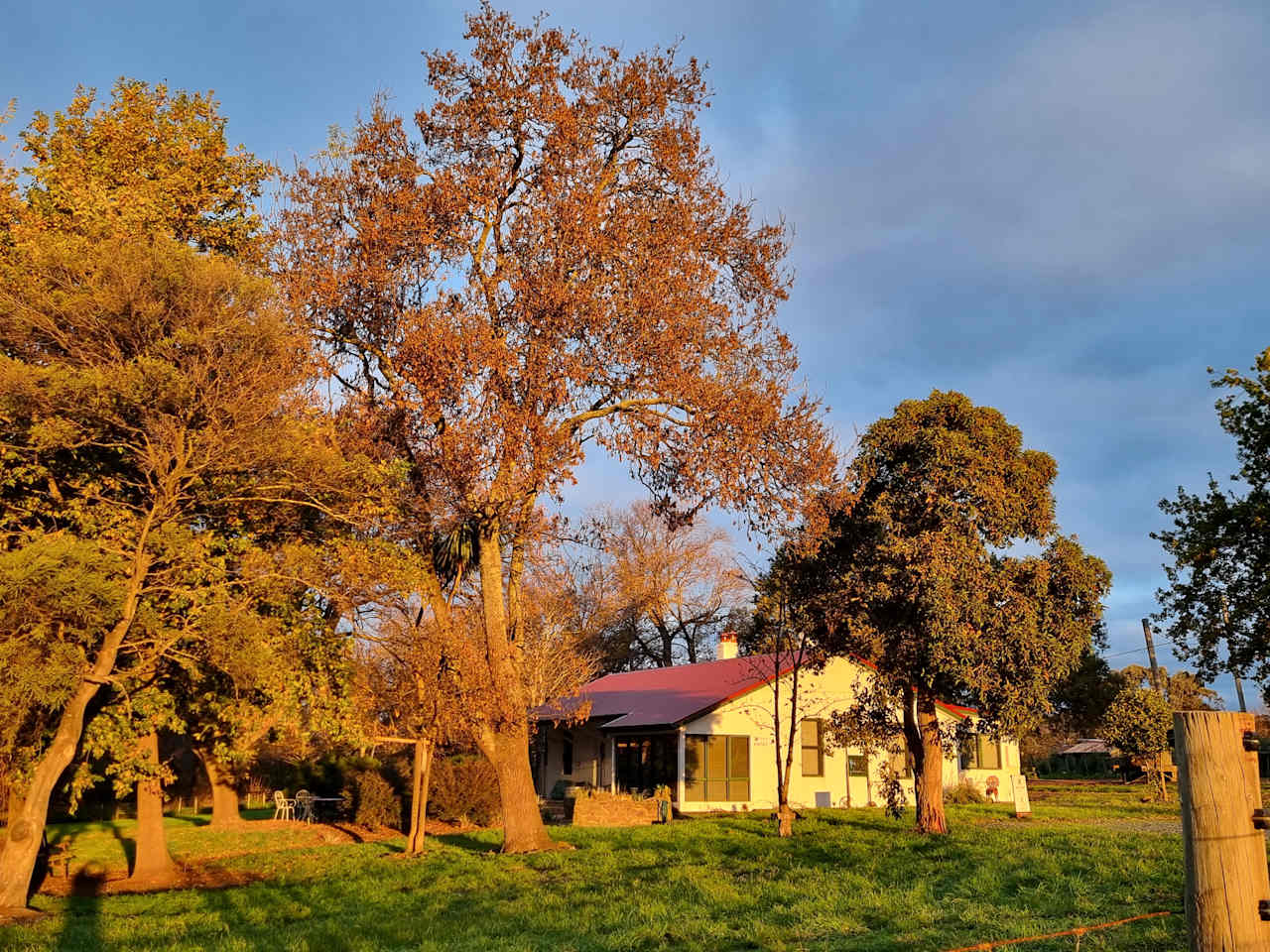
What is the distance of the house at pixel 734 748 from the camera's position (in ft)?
103

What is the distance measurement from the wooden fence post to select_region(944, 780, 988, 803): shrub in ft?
110

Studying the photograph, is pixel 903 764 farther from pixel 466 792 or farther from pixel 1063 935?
pixel 1063 935

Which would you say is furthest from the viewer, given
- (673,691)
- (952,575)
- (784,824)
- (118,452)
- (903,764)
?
(673,691)

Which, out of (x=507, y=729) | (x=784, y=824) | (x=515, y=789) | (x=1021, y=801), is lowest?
(x=784, y=824)

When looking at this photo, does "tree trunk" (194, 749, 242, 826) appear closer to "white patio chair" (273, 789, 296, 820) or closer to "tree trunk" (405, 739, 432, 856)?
"white patio chair" (273, 789, 296, 820)

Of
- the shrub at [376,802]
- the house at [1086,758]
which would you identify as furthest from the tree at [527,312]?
the house at [1086,758]

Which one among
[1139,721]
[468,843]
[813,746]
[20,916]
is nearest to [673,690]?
[813,746]

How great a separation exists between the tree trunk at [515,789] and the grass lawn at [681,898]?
70 cm

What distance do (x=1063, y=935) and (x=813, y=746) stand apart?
25.2 meters

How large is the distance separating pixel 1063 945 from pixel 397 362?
538 inches

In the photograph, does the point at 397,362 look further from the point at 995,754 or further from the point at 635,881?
the point at 995,754

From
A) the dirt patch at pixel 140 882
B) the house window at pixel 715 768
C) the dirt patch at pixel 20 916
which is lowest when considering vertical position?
the dirt patch at pixel 140 882

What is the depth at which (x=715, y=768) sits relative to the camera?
3167 centimetres

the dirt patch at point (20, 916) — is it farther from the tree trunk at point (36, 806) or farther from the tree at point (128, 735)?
the tree at point (128, 735)
